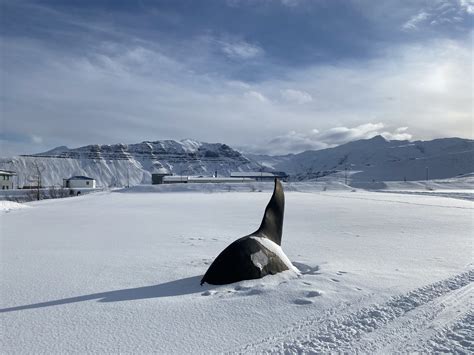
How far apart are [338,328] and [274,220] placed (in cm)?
353

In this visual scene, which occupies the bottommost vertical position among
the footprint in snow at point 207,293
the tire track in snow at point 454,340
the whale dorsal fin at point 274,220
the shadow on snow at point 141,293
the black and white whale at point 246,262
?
the tire track in snow at point 454,340

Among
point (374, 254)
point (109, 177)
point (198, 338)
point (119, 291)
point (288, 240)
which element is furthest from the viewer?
point (109, 177)

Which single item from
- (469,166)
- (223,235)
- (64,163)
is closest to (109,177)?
(64,163)

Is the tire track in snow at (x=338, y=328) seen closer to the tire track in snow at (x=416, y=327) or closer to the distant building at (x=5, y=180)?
the tire track in snow at (x=416, y=327)

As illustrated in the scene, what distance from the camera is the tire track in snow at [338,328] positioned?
157 inches

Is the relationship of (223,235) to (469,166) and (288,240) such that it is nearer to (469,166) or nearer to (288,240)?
(288,240)

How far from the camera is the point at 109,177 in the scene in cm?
19175

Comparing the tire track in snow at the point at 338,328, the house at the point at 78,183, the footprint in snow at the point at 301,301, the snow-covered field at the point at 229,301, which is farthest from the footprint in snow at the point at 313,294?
the house at the point at 78,183

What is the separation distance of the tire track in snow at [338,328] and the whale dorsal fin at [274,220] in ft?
8.65

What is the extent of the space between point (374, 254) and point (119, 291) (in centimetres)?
645

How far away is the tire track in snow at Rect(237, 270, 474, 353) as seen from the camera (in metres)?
4.00

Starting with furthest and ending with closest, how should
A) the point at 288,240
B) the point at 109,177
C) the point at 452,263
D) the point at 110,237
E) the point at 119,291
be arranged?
1. the point at 109,177
2. the point at 110,237
3. the point at 288,240
4. the point at 452,263
5. the point at 119,291

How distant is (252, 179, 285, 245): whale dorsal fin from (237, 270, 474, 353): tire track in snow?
104 inches

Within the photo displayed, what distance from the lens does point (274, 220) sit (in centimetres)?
780
